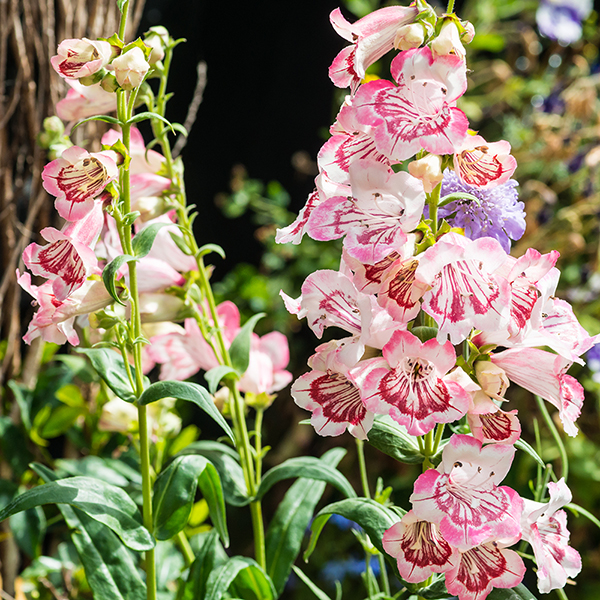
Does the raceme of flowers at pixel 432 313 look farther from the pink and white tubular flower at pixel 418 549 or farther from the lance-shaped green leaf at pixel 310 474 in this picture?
the lance-shaped green leaf at pixel 310 474

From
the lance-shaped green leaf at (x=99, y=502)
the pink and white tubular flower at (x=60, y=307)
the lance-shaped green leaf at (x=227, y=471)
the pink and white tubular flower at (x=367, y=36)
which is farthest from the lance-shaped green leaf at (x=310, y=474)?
the pink and white tubular flower at (x=367, y=36)

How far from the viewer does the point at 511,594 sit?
422 millimetres

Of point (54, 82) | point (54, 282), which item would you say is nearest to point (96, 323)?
point (54, 282)

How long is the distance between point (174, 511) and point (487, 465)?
0.28 meters

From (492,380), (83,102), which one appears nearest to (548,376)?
(492,380)

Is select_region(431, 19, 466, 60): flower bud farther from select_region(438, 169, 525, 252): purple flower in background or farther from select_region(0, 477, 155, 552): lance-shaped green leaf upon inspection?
select_region(0, 477, 155, 552): lance-shaped green leaf

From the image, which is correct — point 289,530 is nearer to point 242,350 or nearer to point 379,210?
point 242,350

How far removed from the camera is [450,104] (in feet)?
1.25

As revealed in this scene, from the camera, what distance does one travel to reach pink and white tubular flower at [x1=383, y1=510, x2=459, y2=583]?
1.30ft

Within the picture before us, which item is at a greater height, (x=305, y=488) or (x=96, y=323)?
(x=96, y=323)

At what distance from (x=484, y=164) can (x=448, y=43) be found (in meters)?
0.08

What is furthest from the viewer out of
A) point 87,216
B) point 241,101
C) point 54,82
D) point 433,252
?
point 241,101

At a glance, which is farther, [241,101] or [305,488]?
[241,101]

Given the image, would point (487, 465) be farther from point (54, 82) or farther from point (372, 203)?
point (54, 82)
